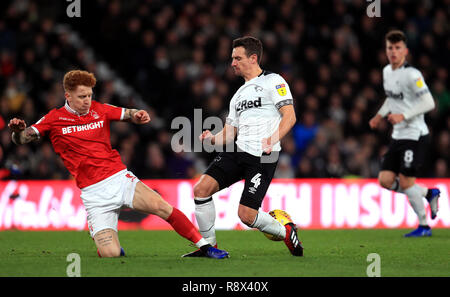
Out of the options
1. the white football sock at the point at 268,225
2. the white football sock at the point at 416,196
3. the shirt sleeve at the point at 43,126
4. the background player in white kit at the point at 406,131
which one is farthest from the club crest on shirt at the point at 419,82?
the shirt sleeve at the point at 43,126

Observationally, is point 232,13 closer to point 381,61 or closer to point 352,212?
point 381,61

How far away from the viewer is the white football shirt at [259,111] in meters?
7.71

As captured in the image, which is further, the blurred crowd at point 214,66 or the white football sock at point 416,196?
the blurred crowd at point 214,66

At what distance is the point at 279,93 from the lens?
7.64 meters

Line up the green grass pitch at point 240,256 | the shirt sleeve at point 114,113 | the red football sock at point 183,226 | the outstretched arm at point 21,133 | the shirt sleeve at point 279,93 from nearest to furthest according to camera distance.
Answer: the green grass pitch at point 240,256
the outstretched arm at point 21,133
the red football sock at point 183,226
the shirt sleeve at point 279,93
the shirt sleeve at point 114,113

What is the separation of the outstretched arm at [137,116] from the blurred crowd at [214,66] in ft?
19.2

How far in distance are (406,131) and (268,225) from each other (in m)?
3.53

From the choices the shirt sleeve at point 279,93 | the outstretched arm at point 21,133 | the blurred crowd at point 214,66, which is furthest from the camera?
the blurred crowd at point 214,66

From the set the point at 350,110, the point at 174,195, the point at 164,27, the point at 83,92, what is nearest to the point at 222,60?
the point at 164,27

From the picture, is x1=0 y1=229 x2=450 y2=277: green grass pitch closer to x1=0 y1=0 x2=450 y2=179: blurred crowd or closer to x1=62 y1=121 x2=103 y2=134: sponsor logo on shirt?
x1=62 y1=121 x2=103 y2=134: sponsor logo on shirt

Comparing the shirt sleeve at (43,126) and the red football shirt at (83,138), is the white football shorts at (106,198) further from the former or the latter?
the shirt sleeve at (43,126)

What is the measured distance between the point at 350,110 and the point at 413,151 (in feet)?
18.7

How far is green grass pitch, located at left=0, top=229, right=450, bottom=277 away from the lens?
254 inches

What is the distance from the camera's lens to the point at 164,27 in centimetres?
1627
